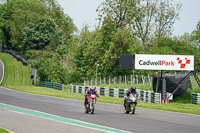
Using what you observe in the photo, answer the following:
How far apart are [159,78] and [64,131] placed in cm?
2263

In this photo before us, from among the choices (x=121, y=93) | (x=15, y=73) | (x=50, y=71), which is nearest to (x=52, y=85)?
(x=50, y=71)

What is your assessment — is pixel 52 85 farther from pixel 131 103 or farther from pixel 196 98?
pixel 131 103

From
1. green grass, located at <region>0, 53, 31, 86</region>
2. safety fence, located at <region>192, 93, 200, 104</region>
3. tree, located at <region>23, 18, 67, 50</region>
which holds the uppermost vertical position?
tree, located at <region>23, 18, 67, 50</region>

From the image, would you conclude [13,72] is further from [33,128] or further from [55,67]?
[33,128]

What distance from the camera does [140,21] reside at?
7462 centimetres

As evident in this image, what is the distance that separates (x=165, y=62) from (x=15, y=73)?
39468 mm

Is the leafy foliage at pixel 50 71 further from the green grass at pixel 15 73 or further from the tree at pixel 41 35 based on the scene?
the tree at pixel 41 35

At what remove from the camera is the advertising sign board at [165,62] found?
35.3m

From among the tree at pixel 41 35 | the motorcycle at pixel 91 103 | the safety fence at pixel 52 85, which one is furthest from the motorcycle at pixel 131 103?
the tree at pixel 41 35

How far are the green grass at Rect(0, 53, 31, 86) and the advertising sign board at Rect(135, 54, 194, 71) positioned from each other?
2874cm

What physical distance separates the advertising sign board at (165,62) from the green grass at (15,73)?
94.3ft

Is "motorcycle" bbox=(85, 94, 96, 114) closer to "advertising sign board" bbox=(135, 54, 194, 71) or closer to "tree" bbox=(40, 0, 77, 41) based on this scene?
"advertising sign board" bbox=(135, 54, 194, 71)

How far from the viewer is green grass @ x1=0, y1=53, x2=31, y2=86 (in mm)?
62906

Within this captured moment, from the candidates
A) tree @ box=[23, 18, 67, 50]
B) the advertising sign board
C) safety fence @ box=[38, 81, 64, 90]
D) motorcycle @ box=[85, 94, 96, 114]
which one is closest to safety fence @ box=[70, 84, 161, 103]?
the advertising sign board
